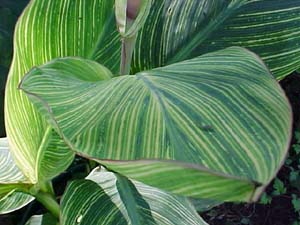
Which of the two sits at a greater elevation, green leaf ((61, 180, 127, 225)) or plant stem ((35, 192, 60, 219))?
green leaf ((61, 180, 127, 225))

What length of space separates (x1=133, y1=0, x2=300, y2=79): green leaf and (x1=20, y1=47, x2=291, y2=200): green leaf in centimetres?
20

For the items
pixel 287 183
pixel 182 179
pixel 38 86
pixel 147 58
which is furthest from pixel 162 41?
pixel 287 183

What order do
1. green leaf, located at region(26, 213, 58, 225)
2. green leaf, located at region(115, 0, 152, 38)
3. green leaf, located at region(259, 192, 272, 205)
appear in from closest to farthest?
green leaf, located at region(115, 0, 152, 38) < green leaf, located at region(26, 213, 58, 225) < green leaf, located at region(259, 192, 272, 205)

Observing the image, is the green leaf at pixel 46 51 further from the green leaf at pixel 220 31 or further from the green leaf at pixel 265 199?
the green leaf at pixel 265 199

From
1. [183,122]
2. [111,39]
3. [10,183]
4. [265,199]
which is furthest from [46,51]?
[265,199]

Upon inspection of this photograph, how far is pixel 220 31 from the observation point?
961mm

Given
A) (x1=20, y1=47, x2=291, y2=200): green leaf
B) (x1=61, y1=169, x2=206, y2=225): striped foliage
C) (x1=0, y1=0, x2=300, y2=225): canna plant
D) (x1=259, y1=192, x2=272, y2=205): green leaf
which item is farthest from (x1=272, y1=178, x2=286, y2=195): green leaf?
(x1=20, y1=47, x2=291, y2=200): green leaf

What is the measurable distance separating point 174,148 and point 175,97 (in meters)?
0.08

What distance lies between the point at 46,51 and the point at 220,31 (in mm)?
260

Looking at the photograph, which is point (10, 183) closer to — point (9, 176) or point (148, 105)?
point (9, 176)

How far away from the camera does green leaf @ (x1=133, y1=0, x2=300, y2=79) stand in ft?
3.01

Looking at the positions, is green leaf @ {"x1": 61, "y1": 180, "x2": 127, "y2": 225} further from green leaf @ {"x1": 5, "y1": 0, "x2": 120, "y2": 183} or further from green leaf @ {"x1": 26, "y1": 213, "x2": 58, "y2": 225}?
green leaf @ {"x1": 26, "y1": 213, "x2": 58, "y2": 225}

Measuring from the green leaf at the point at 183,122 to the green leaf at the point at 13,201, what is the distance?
0.39m

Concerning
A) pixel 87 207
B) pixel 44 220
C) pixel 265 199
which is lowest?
pixel 265 199
